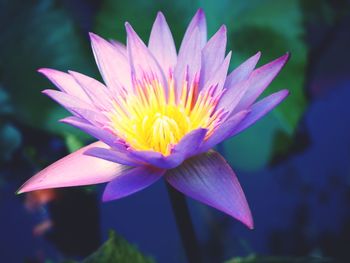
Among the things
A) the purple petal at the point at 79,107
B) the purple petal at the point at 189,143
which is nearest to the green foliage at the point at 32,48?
the purple petal at the point at 79,107

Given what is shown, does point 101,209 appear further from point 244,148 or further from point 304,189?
point 304,189

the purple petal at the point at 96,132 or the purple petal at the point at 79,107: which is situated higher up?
the purple petal at the point at 79,107

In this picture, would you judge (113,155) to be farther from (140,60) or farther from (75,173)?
(140,60)

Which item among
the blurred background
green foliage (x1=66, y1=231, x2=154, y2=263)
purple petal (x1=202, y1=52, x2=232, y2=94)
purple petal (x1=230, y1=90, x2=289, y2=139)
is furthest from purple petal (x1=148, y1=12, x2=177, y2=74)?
the blurred background

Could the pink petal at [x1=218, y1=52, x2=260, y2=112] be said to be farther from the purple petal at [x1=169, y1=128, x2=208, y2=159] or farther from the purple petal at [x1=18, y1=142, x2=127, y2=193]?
the purple petal at [x1=18, y1=142, x2=127, y2=193]

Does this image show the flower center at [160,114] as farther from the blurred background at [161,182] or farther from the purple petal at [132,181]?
the blurred background at [161,182]

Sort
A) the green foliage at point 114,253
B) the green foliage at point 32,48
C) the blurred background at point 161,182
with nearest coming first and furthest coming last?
1. the green foliage at point 114,253
2. the blurred background at point 161,182
3. the green foliage at point 32,48

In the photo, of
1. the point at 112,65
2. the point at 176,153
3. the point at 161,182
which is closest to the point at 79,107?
the point at 112,65
